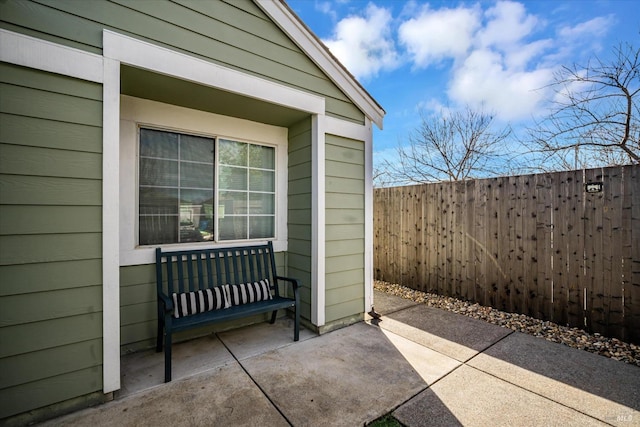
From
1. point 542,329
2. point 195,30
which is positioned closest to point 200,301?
point 195,30

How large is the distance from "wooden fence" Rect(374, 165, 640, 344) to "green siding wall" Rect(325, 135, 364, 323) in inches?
68.7

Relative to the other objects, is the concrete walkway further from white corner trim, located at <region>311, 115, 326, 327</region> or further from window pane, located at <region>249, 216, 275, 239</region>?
window pane, located at <region>249, 216, 275, 239</region>

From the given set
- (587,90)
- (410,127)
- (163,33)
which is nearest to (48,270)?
(163,33)

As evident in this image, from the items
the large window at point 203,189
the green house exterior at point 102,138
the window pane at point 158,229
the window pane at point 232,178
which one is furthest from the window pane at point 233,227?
the green house exterior at point 102,138

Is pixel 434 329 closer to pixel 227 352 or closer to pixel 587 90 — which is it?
pixel 227 352

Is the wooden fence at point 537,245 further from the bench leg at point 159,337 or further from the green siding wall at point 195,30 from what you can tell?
the bench leg at point 159,337

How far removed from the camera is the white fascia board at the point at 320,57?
9.09 ft

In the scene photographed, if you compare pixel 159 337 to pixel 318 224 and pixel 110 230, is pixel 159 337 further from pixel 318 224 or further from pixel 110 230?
pixel 318 224

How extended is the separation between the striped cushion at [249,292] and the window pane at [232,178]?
120 cm

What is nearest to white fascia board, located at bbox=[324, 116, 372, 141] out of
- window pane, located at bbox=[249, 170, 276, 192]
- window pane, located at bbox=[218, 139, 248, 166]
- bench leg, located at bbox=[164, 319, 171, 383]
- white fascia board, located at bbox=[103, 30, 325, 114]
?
white fascia board, located at bbox=[103, 30, 325, 114]

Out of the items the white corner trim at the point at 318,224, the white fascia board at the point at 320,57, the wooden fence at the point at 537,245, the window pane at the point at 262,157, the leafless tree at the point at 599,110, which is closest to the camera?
the white fascia board at the point at 320,57

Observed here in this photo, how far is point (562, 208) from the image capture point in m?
3.26

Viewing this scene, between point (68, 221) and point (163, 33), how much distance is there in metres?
1.66

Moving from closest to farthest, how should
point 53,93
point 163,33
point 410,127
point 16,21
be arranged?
point 16,21 → point 53,93 → point 163,33 → point 410,127
